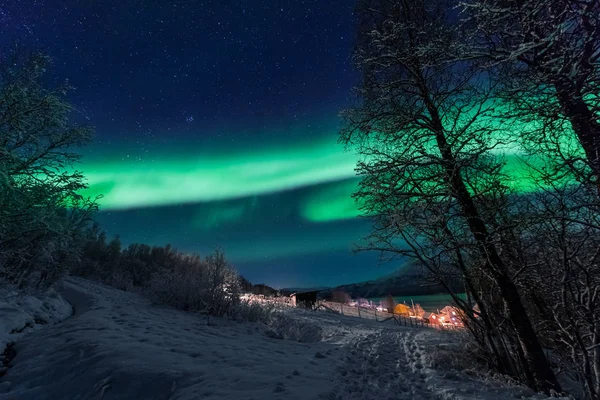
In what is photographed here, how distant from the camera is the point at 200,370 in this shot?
12.8ft

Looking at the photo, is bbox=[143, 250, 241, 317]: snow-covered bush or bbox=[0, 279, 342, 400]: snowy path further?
bbox=[143, 250, 241, 317]: snow-covered bush

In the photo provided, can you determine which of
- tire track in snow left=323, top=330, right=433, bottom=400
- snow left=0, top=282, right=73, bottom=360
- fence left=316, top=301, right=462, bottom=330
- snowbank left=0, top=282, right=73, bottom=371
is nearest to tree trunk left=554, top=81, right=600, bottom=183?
tire track in snow left=323, top=330, right=433, bottom=400

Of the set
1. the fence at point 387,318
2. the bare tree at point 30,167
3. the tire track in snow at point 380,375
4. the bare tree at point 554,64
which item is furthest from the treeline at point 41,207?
the fence at point 387,318

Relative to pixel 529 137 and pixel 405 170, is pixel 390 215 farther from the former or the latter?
pixel 529 137

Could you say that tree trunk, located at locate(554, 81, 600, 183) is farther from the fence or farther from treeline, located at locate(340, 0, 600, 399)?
the fence

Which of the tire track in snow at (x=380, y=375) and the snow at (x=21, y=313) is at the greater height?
the snow at (x=21, y=313)

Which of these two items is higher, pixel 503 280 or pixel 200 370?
pixel 503 280

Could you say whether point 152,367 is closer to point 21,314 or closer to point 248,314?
point 21,314

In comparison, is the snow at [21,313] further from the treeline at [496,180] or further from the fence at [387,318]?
the fence at [387,318]

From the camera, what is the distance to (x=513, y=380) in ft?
15.6

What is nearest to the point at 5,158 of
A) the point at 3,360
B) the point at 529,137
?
the point at 3,360

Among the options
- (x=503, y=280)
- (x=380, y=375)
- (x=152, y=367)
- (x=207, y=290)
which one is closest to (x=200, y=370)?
(x=152, y=367)

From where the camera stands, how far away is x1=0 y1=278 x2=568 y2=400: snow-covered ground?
136 inches

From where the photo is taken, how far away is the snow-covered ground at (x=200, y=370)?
11.4ft
